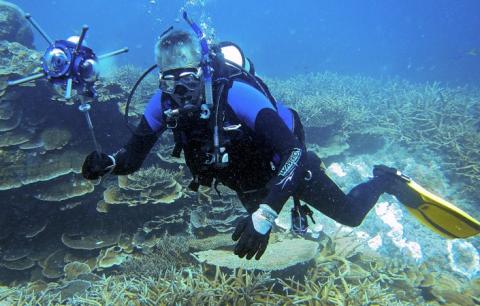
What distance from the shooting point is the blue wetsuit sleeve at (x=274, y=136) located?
260 centimetres

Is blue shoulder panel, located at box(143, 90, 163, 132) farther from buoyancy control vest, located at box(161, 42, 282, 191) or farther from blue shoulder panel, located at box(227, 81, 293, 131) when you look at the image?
blue shoulder panel, located at box(227, 81, 293, 131)

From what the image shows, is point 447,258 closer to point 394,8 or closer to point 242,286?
point 242,286

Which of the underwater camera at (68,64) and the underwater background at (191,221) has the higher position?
the underwater camera at (68,64)

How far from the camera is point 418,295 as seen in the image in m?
4.97

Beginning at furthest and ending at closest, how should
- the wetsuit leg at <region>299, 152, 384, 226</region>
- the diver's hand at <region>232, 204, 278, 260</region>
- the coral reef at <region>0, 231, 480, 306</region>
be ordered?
1. the wetsuit leg at <region>299, 152, 384, 226</region>
2. the coral reef at <region>0, 231, 480, 306</region>
3. the diver's hand at <region>232, 204, 278, 260</region>

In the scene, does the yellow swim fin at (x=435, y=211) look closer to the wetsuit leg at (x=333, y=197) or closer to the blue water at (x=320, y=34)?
the wetsuit leg at (x=333, y=197)

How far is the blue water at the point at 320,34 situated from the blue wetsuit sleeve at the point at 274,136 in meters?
13.8

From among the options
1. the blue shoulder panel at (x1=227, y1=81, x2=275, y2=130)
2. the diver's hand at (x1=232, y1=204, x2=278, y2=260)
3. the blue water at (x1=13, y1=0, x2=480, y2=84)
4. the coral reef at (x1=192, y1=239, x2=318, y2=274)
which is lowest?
the coral reef at (x1=192, y1=239, x2=318, y2=274)

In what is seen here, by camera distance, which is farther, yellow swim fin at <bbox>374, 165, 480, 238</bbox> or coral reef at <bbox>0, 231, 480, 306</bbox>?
yellow swim fin at <bbox>374, 165, 480, 238</bbox>

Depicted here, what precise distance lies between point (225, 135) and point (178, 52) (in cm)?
87

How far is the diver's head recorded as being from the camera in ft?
9.47

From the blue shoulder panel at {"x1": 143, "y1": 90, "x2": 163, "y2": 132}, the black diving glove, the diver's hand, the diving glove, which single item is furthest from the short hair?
the diving glove

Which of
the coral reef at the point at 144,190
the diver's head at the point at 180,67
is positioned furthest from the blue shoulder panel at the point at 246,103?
the coral reef at the point at 144,190

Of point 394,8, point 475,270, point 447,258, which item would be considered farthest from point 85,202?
point 394,8
